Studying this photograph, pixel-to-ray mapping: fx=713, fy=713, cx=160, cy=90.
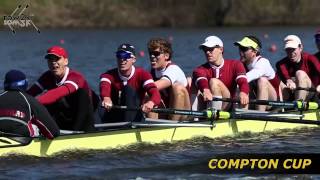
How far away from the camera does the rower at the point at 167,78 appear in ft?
33.9

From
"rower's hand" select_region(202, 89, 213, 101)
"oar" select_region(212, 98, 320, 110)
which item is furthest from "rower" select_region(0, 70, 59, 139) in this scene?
"oar" select_region(212, 98, 320, 110)

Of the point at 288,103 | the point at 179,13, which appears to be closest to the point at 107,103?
the point at 288,103

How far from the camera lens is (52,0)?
55906 mm

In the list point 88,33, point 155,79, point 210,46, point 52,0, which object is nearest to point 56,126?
point 155,79

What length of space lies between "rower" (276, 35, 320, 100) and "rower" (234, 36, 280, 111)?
0.49 m

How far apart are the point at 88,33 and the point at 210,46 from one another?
42.1 m

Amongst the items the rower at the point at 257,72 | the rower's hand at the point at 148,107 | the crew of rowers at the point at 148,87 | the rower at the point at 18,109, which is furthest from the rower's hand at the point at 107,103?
the rower at the point at 257,72

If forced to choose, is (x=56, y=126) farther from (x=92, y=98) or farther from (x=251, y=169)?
(x=251, y=169)

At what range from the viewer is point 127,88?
9891mm

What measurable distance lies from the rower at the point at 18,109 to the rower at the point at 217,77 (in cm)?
282

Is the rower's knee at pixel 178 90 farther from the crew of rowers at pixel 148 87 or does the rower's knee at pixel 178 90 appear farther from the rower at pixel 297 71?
the rower at pixel 297 71

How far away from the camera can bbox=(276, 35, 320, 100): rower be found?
39.1 feet

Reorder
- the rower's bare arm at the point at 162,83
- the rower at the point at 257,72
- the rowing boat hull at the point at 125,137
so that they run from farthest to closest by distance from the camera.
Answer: the rower at the point at 257,72 < the rower's bare arm at the point at 162,83 < the rowing boat hull at the point at 125,137

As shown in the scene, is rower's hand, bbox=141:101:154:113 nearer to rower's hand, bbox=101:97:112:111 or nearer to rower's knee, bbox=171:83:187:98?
rower's hand, bbox=101:97:112:111
